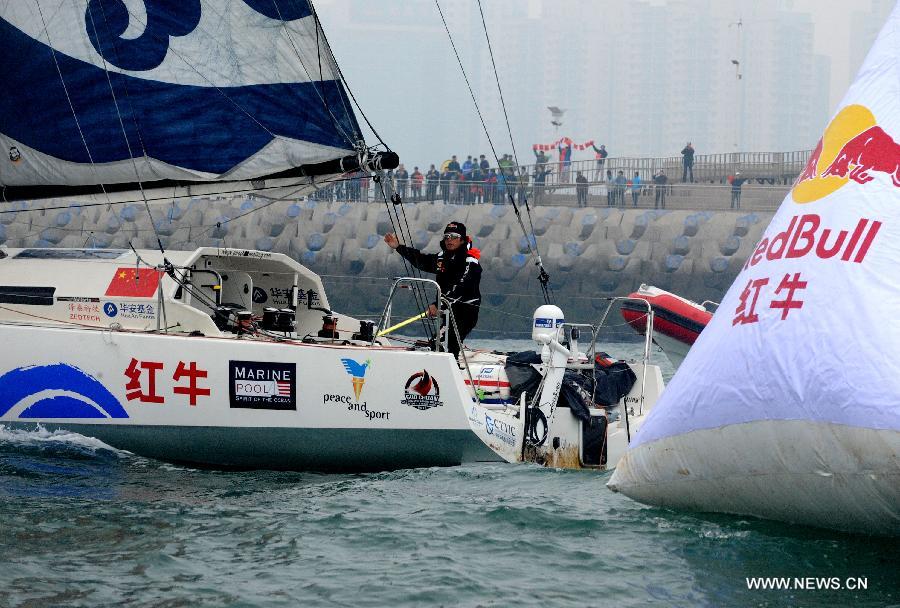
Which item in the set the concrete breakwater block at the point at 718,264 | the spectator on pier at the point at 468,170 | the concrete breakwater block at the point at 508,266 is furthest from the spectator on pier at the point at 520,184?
the concrete breakwater block at the point at 718,264

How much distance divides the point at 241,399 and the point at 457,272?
2.18m

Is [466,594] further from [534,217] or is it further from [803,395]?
[534,217]

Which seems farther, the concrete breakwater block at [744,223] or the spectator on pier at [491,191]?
the spectator on pier at [491,191]

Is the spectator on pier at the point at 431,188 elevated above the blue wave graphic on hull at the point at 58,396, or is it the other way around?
the spectator on pier at the point at 431,188

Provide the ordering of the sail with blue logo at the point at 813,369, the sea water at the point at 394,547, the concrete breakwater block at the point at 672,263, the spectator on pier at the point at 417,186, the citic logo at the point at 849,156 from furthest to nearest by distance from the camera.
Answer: the spectator on pier at the point at 417,186 < the concrete breakwater block at the point at 672,263 < the citic logo at the point at 849,156 < the sail with blue logo at the point at 813,369 < the sea water at the point at 394,547

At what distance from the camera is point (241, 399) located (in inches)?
336

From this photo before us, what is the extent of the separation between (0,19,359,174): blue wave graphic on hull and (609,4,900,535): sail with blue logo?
411 cm

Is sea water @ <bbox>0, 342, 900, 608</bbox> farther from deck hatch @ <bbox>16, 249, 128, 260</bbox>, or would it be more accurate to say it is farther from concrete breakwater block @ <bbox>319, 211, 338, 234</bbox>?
concrete breakwater block @ <bbox>319, 211, 338, 234</bbox>

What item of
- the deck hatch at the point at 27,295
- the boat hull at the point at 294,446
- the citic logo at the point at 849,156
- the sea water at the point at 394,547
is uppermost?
the citic logo at the point at 849,156

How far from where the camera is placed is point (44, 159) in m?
10.1

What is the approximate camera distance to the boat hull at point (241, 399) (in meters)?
8.45

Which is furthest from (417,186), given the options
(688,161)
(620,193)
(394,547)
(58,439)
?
(394,547)

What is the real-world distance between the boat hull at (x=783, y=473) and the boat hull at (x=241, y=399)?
1.74m

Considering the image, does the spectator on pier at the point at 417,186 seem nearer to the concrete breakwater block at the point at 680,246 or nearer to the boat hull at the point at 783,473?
the concrete breakwater block at the point at 680,246
